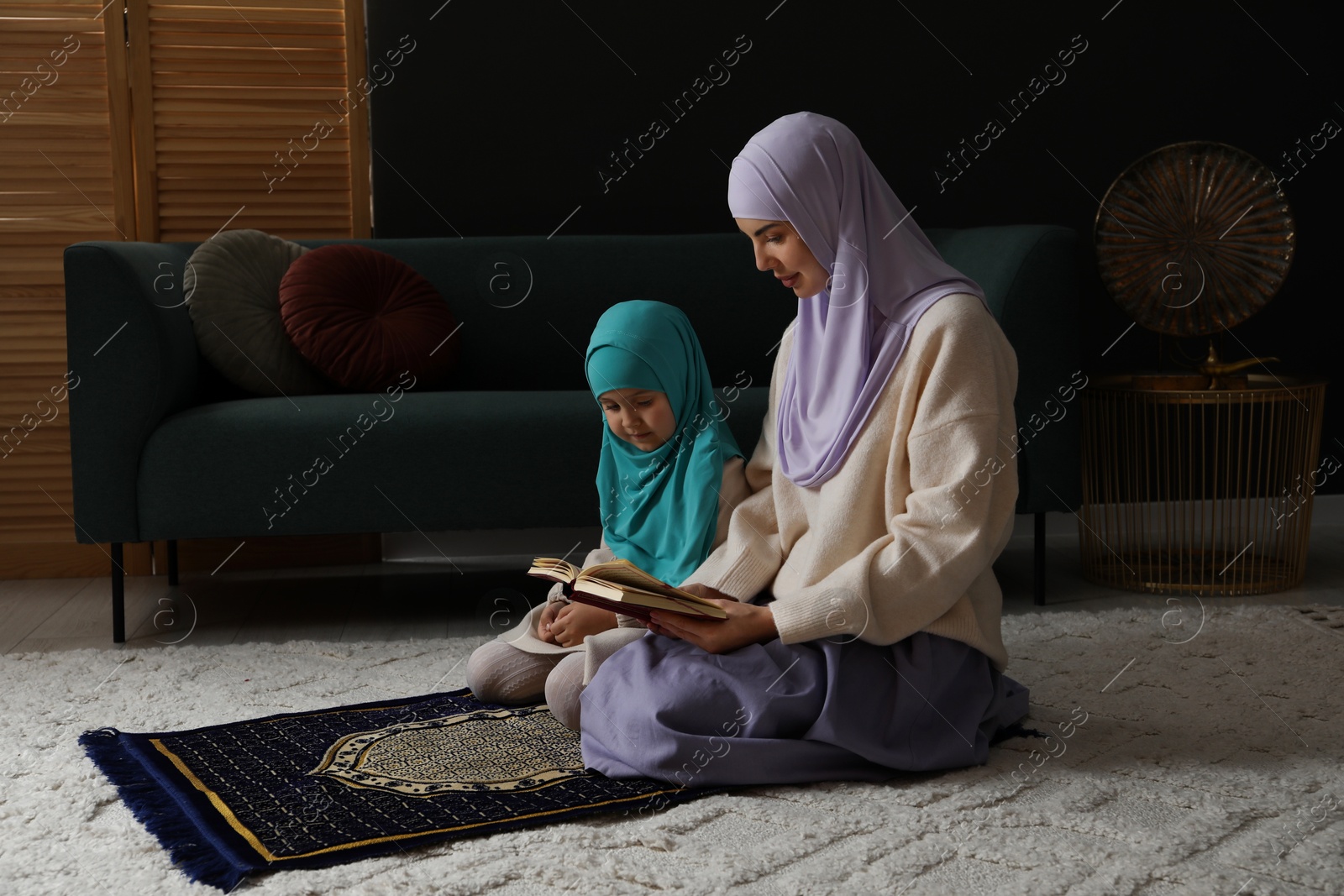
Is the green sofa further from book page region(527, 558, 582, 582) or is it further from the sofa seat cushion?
book page region(527, 558, 582, 582)

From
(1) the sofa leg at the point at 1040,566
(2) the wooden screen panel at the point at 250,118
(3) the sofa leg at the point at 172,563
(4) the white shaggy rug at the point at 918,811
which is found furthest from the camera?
(2) the wooden screen panel at the point at 250,118

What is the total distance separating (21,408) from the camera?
3119 mm

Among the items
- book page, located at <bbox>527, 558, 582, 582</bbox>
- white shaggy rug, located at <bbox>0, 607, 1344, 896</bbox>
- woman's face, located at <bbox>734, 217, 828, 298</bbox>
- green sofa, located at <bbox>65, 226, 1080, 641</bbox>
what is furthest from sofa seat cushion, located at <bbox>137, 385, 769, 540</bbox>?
woman's face, located at <bbox>734, 217, 828, 298</bbox>

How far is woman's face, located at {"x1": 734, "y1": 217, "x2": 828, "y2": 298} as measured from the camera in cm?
160

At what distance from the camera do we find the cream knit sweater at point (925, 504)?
1.52 meters

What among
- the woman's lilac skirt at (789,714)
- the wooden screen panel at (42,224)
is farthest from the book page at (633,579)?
the wooden screen panel at (42,224)

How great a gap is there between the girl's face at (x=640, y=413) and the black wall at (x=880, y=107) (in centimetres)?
157

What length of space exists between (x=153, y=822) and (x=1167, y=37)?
337cm

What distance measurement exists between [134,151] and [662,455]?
2.03 m

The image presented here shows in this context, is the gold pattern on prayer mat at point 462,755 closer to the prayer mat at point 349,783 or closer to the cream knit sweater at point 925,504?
the prayer mat at point 349,783

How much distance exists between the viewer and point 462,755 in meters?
1.68

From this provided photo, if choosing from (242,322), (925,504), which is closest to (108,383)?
(242,322)

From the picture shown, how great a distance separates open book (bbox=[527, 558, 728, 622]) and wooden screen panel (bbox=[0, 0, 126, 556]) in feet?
7.19

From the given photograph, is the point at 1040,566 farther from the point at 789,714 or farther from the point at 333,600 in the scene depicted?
the point at 333,600
